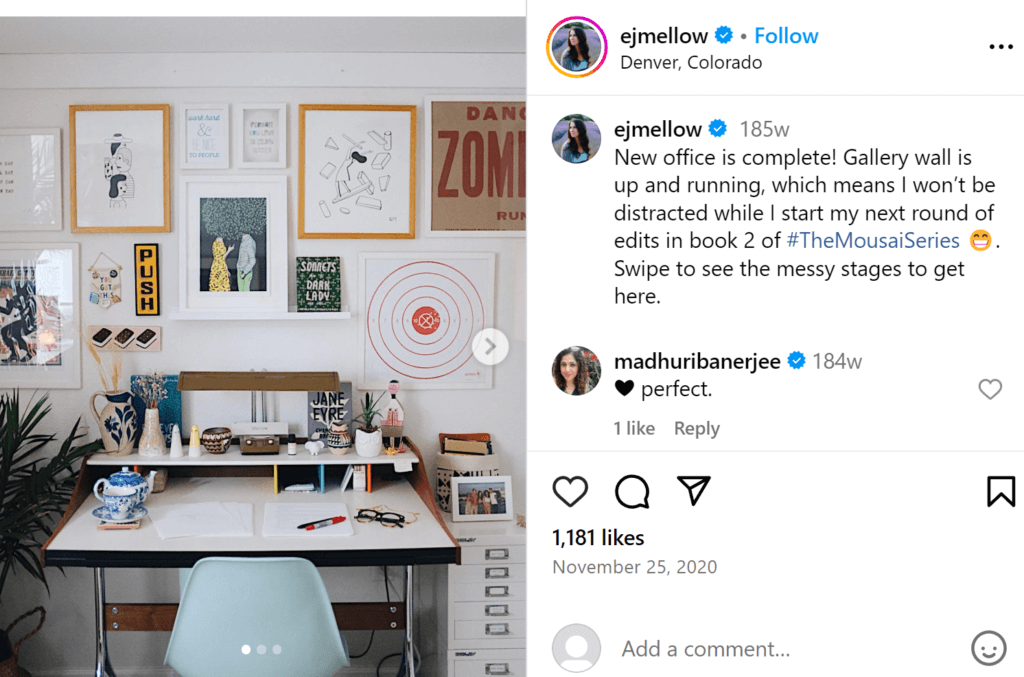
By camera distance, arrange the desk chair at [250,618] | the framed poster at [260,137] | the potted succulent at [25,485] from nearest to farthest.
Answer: the desk chair at [250,618] → the potted succulent at [25,485] → the framed poster at [260,137]

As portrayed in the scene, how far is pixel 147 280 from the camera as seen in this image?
2.44 m

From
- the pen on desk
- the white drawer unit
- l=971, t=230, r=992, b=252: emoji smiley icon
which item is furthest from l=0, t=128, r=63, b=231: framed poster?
l=971, t=230, r=992, b=252: emoji smiley icon

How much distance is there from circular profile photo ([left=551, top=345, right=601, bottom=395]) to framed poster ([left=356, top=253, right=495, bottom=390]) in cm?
179

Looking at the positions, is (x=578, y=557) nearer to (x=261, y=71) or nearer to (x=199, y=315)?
(x=199, y=315)

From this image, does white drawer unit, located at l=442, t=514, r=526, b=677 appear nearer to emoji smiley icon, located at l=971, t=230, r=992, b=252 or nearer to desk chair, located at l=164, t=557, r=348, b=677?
desk chair, located at l=164, t=557, r=348, b=677

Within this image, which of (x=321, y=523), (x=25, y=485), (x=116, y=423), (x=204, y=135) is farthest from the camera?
(x=204, y=135)

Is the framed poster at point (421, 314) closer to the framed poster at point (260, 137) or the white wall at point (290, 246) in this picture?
the white wall at point (290, 246)

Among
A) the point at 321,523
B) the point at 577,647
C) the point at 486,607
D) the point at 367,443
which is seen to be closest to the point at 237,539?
the point at 321,523

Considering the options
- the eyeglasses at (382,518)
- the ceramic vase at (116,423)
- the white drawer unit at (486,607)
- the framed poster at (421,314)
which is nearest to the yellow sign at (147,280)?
the ceramic vase at (116,423)

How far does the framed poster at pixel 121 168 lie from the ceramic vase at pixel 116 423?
57 cm

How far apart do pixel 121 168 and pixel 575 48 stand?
219 cm

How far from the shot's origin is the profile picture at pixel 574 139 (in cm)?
74

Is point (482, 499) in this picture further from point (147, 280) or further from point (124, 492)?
point (147, 280)

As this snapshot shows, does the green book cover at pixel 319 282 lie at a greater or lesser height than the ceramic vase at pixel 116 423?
greater
